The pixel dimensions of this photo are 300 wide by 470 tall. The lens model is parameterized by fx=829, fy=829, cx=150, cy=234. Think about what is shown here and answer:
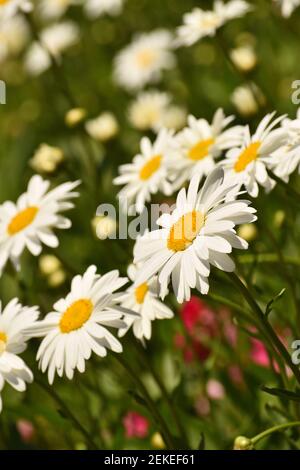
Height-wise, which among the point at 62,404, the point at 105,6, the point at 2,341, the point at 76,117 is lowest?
the point at 62,404

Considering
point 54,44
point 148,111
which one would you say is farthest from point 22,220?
point 54,44

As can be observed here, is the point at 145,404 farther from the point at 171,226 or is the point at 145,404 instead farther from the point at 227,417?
the point at 227,417

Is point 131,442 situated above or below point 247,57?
below

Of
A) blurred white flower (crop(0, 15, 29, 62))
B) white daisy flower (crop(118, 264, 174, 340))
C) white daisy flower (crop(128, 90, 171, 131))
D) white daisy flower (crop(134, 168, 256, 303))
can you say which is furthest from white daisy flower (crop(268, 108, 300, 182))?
blurred white flower (crop(0, 15, 29, 62))

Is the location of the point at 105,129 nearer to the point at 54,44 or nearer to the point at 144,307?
the point at 144,307

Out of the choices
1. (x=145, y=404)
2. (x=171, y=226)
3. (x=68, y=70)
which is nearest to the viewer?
(x=171, y=226)

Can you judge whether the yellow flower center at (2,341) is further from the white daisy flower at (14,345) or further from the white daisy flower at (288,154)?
the white daisy flower at (288,154)

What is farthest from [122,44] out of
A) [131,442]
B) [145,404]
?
[145,404]

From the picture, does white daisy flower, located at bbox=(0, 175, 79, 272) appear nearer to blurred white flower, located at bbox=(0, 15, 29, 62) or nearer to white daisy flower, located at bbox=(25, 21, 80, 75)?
white daisy flower, located at bbox=(25, 21, 80, 75)
